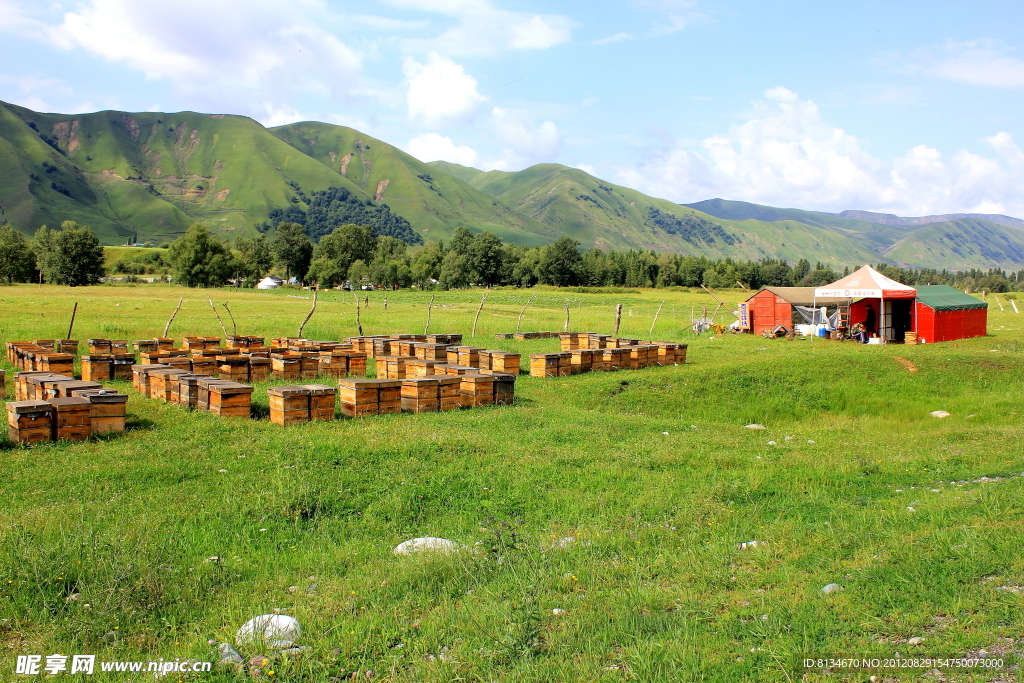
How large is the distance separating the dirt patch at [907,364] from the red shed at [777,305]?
12288mm

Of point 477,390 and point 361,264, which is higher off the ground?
point 361,264

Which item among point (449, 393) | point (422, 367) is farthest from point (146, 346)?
point (449, 393)

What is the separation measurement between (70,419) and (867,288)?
113 ft

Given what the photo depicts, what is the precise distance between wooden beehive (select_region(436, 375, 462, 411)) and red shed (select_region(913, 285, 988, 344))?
28.1 m

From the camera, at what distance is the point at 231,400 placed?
45.2ft

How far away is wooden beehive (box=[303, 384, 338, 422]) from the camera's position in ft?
45.8

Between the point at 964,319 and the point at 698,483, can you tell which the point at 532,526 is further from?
the point at 964,319

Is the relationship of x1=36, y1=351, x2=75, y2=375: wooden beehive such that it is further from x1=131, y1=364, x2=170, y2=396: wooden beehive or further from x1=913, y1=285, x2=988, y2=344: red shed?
x1=913, y1=285, x2=988, y2=344: red shed

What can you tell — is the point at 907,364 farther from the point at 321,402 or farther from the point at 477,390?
the point at 321,402

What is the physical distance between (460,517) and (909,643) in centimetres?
524

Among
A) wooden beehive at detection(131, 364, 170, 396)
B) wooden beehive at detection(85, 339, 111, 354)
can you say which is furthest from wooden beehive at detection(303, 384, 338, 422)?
wooden beehive at detection(85, 339, 111, 354)

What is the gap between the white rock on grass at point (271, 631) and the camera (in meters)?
5.63

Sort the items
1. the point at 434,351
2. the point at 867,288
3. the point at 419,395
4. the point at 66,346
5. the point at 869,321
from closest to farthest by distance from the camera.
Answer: the point at 419,395 → the point at 66,346 → the point at 434,351 → the point at 867,288 → the point at 869,321

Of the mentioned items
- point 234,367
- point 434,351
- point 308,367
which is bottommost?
point 308,367
